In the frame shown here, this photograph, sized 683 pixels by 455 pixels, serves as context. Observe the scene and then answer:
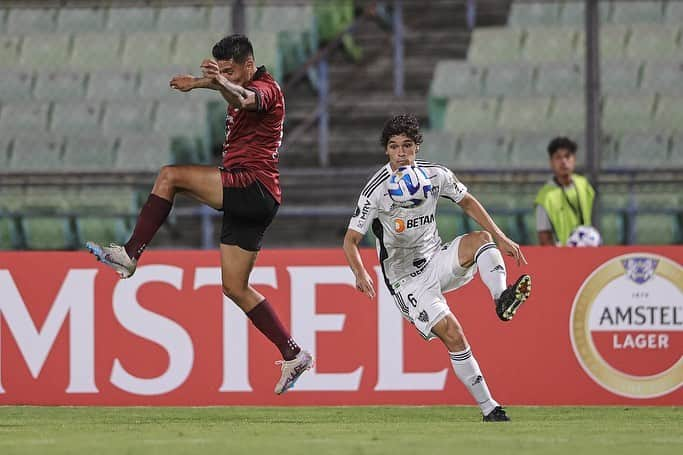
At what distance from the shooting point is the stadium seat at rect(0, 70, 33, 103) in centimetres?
1441

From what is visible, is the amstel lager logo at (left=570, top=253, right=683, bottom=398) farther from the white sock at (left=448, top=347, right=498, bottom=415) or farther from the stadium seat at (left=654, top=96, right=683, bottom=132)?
the stadium seat at (left=654, top=96, right=683, bottom=132)

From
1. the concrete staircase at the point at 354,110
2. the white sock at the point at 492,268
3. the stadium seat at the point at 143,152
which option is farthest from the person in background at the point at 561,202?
the stadium seat at the point at 143,152

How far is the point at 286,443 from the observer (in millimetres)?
6266

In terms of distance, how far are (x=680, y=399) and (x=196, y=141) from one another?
20.6 ft

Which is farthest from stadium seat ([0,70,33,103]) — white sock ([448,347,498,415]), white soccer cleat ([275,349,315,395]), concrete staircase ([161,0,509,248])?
white sock ([448,347,498,415])

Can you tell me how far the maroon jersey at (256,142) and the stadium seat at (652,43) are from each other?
24.3 ft

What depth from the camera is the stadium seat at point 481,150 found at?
13.1m

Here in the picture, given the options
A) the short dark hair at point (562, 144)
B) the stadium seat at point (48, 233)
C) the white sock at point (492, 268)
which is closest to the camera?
the white sock at point (492, 268)

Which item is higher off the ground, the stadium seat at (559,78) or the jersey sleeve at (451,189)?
the stadium seat at (559,78)

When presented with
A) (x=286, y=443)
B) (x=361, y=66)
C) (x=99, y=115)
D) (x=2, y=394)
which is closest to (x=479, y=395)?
(x=286, y=443)

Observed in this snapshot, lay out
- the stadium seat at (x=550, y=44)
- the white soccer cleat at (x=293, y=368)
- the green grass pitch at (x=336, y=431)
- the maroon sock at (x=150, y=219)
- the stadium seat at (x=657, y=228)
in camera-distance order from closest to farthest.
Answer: the green grass pitch at (x=336, y=431) < the maroon sock at (x=150, y=219) < the white soccer cleat at (x=293, y=368) < the stadium seat at (x=657, y=228) < the stadium seat at (x=550, y=44)

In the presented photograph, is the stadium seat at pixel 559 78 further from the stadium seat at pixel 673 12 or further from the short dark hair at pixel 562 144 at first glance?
the short dark hair at pixel 562 144

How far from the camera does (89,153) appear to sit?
13.6 metres

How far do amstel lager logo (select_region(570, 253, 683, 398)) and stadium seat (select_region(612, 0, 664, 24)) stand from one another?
6.26 metres
